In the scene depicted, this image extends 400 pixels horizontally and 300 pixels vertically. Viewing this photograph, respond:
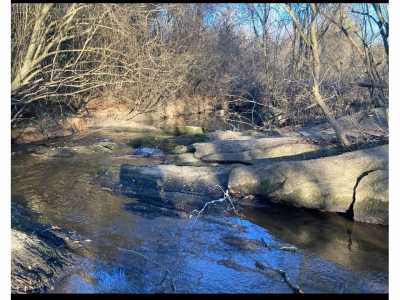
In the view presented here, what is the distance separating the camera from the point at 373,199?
7.47 metres

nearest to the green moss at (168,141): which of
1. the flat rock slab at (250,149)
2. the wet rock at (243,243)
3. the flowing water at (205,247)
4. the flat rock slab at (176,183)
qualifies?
the flat rock slab at (250,149)

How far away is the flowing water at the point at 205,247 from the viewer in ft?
16.8

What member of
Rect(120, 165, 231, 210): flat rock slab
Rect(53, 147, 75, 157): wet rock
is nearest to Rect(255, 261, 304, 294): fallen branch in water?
Rect(120, 165, 231, 210): flat rock slab

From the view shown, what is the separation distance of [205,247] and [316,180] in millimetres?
3023

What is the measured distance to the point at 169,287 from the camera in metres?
5.00

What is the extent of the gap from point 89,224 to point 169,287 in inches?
101

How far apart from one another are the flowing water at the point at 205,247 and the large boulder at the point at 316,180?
0.29m

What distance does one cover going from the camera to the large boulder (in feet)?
26.1

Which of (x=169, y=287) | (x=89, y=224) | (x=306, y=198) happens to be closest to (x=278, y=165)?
(x=306, y=198)

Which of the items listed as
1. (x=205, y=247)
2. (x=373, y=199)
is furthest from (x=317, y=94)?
(x=205, y=247)

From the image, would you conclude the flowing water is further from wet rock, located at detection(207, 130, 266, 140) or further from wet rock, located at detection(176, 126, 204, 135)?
wet rock, located at detection(176, 126, 204, 135)

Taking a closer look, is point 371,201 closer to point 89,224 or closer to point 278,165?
point 278,165

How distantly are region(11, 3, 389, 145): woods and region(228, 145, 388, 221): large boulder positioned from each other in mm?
2635

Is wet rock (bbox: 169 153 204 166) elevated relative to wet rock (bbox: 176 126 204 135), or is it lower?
lower
